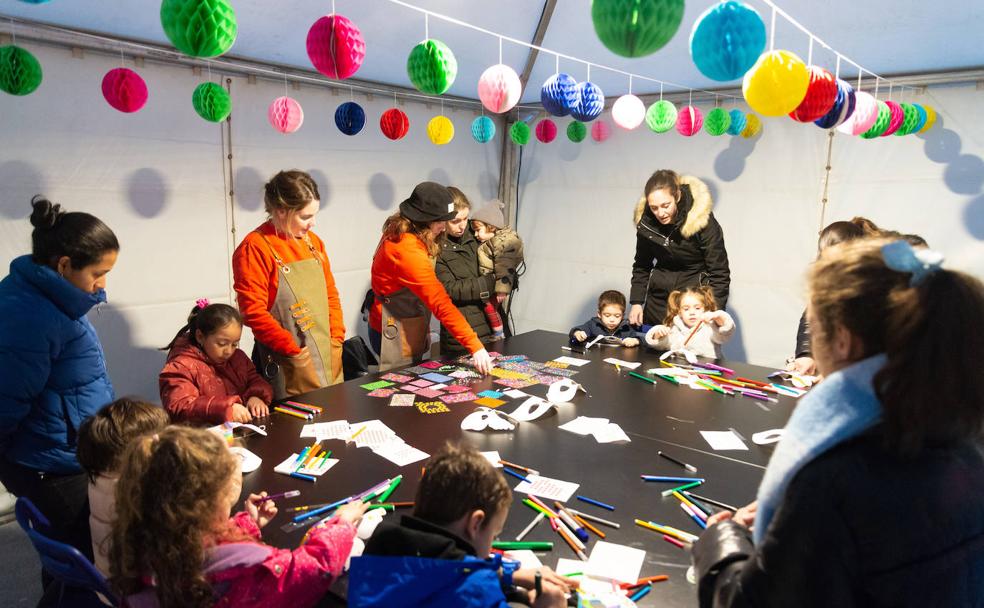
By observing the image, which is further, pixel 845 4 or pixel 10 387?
pixel 845 4

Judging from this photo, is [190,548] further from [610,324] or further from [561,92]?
[610,324]

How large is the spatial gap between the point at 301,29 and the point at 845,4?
2.94 m

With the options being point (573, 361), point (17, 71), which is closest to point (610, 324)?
point (573, 361)

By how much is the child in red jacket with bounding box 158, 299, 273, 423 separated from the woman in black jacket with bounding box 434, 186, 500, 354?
1355 millimetres

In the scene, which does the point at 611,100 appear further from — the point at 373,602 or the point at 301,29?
the point at 373,602

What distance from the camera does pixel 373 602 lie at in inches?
43.2

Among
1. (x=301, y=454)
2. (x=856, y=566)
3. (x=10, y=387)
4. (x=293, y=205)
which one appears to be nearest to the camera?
(x=856, y=566)

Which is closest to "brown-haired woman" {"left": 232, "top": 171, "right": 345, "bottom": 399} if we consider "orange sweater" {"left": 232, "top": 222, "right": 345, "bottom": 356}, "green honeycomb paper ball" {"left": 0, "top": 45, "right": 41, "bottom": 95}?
"orange sweater" {"left": 232, "top": 222, "right": 345, "bottom": 356}

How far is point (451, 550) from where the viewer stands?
111cm

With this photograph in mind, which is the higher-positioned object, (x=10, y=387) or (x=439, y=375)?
(x=10, y=387)

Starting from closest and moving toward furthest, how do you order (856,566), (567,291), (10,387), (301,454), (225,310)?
(856,566), (10,387), (301,454), (225,310), (567,291)

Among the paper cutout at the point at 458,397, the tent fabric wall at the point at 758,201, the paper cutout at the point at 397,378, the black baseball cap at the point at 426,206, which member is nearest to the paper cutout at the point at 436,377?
the paper cutout at the point at 397,378

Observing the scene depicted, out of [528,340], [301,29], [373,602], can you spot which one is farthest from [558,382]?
[301,29]

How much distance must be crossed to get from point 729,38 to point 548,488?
53.3 inches
